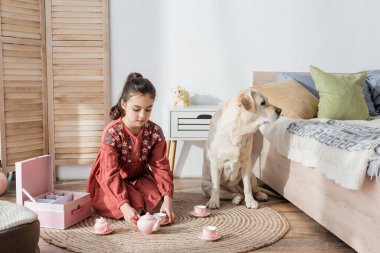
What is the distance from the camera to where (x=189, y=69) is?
3238 mm

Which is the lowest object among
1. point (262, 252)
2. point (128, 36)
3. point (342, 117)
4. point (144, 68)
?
point (262, 252)

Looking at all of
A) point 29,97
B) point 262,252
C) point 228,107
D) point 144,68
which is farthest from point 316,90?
point 29,97

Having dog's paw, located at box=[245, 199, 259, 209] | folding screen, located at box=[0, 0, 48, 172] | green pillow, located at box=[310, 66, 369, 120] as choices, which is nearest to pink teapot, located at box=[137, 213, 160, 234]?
dog's paw, located at box=[245, 199, 259, 209]

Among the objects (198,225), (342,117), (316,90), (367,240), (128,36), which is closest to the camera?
(367,240)

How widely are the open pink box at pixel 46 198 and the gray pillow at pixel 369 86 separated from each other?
164 cm

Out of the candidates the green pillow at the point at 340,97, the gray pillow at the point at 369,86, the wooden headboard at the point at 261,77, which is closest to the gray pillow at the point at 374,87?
the gray pillow at the point at 369,86

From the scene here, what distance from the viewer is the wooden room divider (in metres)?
2.91

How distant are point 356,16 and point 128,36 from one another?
5.83 feet

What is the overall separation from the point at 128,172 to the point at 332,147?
104 cm

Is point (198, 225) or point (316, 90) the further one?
point (316, 90)

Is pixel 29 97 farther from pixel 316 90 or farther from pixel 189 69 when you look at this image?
pixel 316 90

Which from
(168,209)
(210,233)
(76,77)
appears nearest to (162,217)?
(168,209)

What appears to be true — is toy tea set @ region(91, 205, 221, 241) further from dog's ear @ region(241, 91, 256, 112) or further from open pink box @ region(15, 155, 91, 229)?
dog's ear @ region(241, 91, 256, 112)

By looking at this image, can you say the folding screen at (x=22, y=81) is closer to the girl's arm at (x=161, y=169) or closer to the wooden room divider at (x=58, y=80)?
the wooden room divider at (x=58, y=80)
